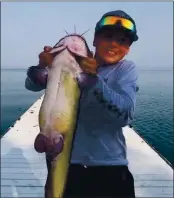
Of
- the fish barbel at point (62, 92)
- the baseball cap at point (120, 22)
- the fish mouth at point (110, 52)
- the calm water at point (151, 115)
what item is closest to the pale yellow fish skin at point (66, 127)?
the fish barbel at point (62, 92)

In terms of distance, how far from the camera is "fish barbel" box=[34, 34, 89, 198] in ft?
7.18

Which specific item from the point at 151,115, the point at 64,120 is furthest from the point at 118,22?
the point at 151,115

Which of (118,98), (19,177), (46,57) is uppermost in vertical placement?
(46,57)

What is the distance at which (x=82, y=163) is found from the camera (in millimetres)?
2887

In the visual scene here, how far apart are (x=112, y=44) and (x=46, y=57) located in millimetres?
598

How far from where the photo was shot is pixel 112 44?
2.66 m

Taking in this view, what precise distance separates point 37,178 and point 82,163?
319 centimetres

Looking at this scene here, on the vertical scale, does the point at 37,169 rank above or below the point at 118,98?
below

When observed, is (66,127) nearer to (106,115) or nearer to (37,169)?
(106,115)

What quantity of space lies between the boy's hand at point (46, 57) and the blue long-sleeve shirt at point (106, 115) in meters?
0.29

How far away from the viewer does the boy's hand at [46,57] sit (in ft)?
7.33

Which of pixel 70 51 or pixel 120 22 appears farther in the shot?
pixel 120 22

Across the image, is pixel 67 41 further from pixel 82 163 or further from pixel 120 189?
pixel 120 189

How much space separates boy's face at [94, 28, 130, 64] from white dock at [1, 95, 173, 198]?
10.2 feet
